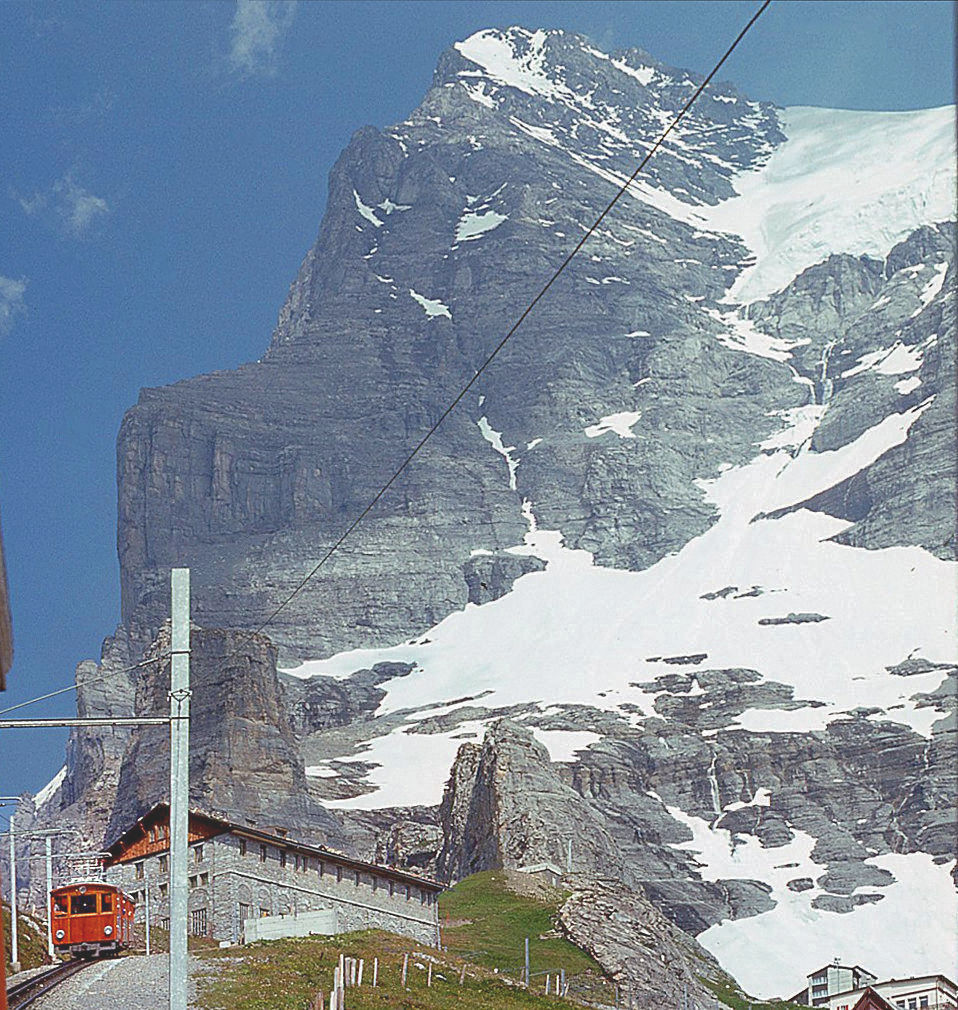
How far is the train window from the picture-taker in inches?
1826

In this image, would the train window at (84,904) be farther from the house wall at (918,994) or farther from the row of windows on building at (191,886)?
the house wall at (918,994)

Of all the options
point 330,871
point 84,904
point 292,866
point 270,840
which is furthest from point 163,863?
point 84,904

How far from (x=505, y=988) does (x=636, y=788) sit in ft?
485

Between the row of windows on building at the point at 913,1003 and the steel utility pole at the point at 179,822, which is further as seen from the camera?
the row of windows on building at the point at 913,1003

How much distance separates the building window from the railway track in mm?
14254

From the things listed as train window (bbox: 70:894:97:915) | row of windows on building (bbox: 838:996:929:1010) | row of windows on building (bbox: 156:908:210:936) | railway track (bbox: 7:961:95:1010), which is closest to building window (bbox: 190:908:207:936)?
row of windows on building (bbox: 156:908:210:936)

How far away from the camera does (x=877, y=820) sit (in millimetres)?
195375

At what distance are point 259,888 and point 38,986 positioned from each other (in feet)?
76.4

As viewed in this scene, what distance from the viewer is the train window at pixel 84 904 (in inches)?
1826

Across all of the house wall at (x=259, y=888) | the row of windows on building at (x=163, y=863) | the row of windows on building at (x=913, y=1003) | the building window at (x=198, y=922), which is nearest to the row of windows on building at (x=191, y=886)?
the house wall at (x=259, y=888)

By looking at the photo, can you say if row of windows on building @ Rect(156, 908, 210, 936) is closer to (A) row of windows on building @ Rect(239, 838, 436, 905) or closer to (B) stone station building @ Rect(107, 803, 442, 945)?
(B) stone station building @ Rect(107, 803, 442, 945)

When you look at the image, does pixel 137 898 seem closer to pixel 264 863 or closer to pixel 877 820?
pixel 264 863

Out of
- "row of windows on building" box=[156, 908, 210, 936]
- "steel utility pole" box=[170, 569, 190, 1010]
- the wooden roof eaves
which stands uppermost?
the wooden roof eaves

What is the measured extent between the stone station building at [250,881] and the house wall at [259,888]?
4 centimetres
